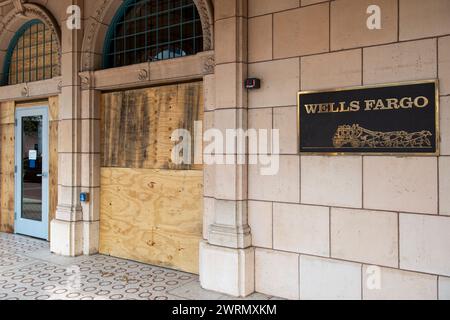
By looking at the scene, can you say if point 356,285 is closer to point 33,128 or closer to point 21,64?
point 33,128

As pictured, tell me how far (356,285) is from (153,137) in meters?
3.47

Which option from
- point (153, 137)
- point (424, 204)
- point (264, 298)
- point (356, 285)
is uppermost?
point (153, 137)

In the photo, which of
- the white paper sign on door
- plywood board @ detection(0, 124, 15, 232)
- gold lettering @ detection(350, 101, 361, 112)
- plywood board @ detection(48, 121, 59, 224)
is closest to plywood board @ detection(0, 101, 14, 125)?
plywood board @ detection(0, 124, 15, 232)

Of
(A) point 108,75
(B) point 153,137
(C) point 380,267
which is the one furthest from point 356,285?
(A) point 108,75

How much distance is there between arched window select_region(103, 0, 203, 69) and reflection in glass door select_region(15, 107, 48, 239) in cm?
202

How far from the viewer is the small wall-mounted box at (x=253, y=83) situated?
4.86 meters

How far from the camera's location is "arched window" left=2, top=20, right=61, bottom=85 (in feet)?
25.1

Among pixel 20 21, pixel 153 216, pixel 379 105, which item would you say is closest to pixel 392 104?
pixel 379 105

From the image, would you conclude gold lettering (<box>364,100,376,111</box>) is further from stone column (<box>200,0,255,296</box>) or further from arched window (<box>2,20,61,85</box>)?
arched window (<box>2,20,61,85</box>)

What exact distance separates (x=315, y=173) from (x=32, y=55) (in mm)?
6207

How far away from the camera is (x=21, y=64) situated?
27.0 feet

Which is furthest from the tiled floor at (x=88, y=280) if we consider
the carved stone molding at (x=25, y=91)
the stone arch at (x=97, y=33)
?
the stone arch at (x=97, y=33)

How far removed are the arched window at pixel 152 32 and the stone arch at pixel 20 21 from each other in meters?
1.11

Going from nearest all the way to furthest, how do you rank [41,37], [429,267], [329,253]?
[429,267], [329,253], [41,37]
